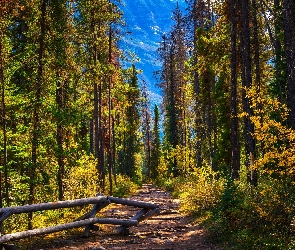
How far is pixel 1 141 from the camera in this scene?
53.7ft

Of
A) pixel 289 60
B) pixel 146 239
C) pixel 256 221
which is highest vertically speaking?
pixel 289 60

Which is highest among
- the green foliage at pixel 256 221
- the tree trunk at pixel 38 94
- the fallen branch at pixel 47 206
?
the tree trunk at pixel 38 94

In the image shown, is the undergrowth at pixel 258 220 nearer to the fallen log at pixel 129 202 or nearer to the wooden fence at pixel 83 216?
the fallen log at pixel 129 202

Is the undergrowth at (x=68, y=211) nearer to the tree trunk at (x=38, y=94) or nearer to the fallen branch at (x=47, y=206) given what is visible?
the tree trunk at (x=38, y=94)

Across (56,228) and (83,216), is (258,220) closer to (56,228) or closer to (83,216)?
(83,216)

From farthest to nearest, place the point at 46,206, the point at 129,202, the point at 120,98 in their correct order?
the point at 120,98, the point at 129,202, the point at 46,206

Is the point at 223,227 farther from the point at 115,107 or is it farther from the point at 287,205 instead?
the point at 115,107

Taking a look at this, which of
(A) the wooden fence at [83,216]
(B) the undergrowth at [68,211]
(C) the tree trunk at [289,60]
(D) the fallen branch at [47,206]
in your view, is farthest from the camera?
(B) the undergrowth at [68,211]

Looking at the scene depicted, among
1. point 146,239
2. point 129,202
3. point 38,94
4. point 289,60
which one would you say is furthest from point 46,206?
point 289,60

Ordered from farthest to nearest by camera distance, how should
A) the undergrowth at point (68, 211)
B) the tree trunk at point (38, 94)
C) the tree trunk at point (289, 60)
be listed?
1. the tree trunk at point (38, 94)
2. the undergrowth at point (68, 211)
3. the tree trunk at point (289, 60)

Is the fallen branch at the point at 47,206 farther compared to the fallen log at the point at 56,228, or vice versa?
the fallen branch at the point at 47,206

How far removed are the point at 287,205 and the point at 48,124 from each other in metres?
10.7

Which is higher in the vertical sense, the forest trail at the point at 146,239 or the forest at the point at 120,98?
the forest at the point at 120,98

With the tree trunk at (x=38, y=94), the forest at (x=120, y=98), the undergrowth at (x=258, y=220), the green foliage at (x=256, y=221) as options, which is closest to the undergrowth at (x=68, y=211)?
the forest at (x=120, y=98)
